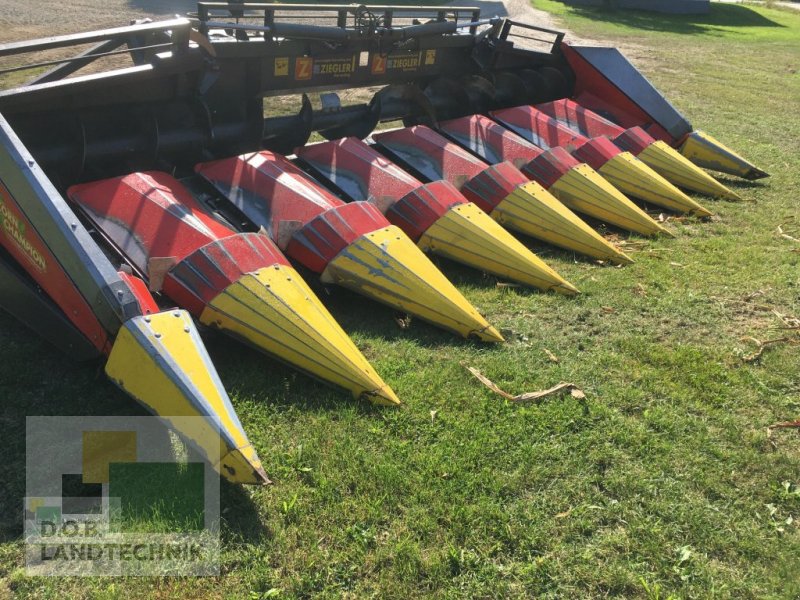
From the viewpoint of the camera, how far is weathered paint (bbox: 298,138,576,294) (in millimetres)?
5797

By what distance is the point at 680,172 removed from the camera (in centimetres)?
839

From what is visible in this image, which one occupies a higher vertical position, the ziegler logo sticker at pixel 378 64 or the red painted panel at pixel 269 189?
the ziegler logo sticker at pixel 378 64

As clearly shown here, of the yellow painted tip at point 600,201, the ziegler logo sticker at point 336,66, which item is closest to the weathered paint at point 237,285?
the ziegler logo sticker at point 336,66

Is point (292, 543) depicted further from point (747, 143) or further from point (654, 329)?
point (747, 143)

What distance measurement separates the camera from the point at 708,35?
2669 cm

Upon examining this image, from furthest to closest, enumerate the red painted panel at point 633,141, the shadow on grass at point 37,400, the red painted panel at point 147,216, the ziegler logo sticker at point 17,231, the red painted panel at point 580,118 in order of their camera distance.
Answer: the red painted panel at point 580,118
the red painted panel at point 633,141
the red painted panel at point 147,216
the ziegler logo sticker at point 17,231
the shadow on grass at point 37,400

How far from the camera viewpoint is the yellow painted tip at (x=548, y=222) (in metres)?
6.45

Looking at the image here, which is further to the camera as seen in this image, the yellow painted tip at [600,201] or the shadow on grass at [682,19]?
the shadow on grass at [682,19]

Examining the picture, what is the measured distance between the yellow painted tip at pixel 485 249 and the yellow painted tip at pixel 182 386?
2.77 meters

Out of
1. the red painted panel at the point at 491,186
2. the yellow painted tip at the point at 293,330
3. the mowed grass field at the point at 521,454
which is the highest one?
the red painted panel at the point at 491,186

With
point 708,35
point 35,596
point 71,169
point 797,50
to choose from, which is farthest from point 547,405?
point 708,35

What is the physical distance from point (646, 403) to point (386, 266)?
2.12 m

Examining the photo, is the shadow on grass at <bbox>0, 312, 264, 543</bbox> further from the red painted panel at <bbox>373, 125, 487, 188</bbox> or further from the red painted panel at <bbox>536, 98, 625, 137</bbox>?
the red painted panel at <bbox>536, 98, 625, 137</bbox>

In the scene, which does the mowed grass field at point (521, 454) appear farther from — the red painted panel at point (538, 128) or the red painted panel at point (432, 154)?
the red painted panel at point (538, 128)
